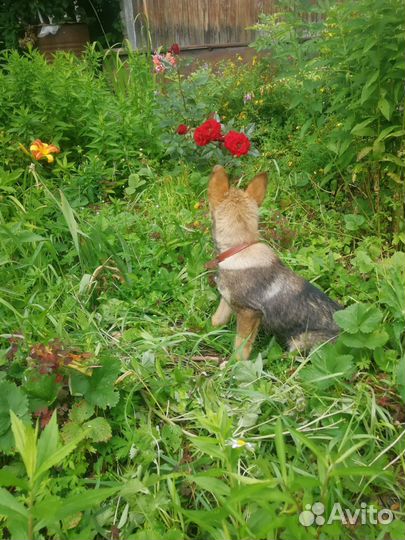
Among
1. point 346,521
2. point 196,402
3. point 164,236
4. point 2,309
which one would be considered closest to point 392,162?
point 164,236

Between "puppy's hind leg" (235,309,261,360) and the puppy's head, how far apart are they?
39cm

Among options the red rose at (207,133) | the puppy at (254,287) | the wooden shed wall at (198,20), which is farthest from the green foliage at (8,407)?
the wooden shed wall at (198,20)

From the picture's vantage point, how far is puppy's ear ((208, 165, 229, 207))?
2429 mm

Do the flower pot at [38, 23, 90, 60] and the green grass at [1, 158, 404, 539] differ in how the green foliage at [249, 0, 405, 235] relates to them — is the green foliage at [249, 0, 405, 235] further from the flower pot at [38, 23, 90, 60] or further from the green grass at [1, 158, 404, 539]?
the flower pot at [38, 23, 90, 60]

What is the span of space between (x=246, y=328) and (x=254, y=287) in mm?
231

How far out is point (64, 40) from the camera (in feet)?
26.4

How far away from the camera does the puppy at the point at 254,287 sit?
8.24 ft

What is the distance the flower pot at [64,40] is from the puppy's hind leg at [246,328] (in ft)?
23.5

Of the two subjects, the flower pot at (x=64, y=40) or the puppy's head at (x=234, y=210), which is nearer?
the puppy's head at (x=234, y=210)

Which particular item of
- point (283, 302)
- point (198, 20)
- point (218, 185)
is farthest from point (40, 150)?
point (198, 20)

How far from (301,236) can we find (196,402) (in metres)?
1.86

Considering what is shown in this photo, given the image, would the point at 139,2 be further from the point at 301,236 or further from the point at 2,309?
the point at 2,309

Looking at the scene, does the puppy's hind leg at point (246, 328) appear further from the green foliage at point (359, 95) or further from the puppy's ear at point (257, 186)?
the green foliage at point (359, 95)

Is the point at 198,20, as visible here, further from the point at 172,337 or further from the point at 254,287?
the point at 172,337
